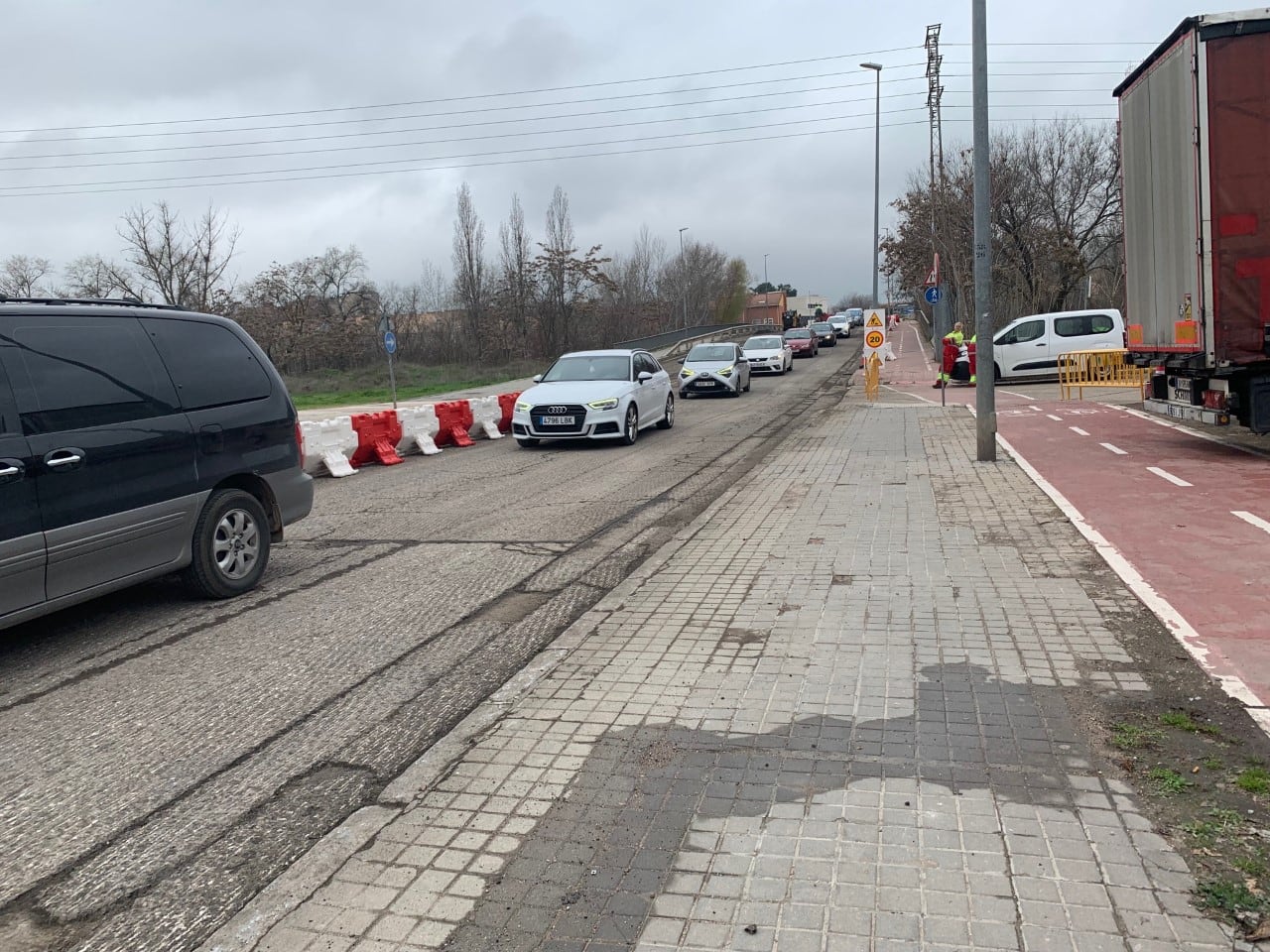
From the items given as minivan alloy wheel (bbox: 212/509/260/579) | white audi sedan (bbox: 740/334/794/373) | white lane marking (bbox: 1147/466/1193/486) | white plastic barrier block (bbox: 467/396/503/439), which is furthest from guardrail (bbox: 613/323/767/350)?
minivan alloy wheel (bbox: 212/509/260/579)

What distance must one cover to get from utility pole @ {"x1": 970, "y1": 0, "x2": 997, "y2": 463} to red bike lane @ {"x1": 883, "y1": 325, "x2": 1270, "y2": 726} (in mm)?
714

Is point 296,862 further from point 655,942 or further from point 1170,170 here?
point 1170,170

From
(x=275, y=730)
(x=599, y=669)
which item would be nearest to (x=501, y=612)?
(x=599, y=669)

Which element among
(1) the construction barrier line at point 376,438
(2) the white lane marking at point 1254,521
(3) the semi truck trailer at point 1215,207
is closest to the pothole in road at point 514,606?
(2) the white lane marking at point 1254,521

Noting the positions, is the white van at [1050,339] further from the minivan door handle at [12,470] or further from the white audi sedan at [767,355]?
the minivan door handle at [12,470]

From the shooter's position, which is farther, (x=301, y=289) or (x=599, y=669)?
(x=301, y=289)

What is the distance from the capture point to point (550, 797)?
3.99 m

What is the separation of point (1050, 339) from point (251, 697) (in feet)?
85.4

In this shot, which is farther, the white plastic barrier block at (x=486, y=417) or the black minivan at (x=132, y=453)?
the white plastic barrier block at (x=486, y=417)

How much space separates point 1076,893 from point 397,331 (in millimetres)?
49903

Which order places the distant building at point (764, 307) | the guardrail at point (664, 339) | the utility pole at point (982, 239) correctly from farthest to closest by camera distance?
the distant building at point (764, 307) < the guardrail at point (664, 339) < the utility pole at point (982, 239)

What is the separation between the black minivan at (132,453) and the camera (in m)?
5.67

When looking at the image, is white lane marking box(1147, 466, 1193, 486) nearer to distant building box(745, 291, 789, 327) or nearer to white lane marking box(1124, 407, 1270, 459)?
white lane marking box(1124, 407, 1270, 459)

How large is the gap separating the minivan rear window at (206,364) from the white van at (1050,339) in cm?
2273
